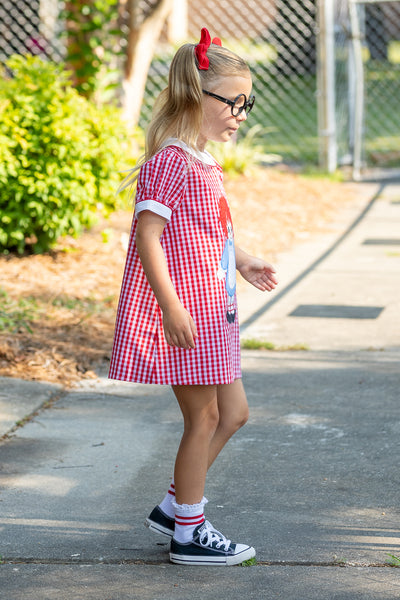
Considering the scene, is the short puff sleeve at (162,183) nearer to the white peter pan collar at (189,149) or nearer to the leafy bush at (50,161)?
the white peter pan collar at (189,149)

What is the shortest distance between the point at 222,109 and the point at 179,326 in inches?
27.5

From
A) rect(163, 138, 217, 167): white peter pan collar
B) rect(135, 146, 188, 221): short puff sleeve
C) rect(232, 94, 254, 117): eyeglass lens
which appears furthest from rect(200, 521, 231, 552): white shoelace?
rect(232, 94, 254, 117): eyeglass lens

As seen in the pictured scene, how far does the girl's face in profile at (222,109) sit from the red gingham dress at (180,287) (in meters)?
0.11

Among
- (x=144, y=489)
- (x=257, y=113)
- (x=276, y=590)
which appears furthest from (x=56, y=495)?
(x=257, y=113)

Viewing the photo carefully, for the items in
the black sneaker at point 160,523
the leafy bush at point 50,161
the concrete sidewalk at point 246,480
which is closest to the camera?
the concrete sidewalk at point 246,480

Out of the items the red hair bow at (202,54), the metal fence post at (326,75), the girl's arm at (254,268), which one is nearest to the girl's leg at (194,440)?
the girl's arm at (254,268)

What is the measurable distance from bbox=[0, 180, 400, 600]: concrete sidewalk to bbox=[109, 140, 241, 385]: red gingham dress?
0.59 m

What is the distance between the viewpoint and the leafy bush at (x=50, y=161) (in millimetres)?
6422

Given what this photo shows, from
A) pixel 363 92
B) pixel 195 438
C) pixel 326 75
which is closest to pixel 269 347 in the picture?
pixel 195 438

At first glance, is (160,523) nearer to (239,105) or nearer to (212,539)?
(212,539)

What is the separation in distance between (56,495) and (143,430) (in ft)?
2.35

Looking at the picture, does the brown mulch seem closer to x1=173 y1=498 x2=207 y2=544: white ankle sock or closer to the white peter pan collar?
x1=173 y1=498 x2=207 y2=544: white ankle sock

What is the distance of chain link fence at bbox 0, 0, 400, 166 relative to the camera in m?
12.3

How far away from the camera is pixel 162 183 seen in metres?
2.72
